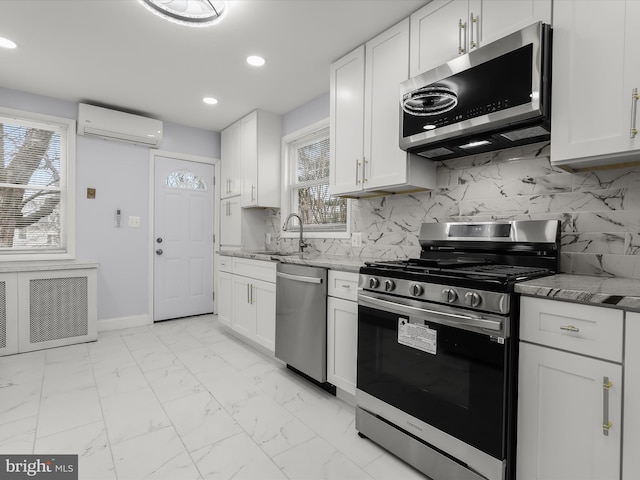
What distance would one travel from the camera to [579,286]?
1.29 m

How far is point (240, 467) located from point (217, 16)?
2460 mm

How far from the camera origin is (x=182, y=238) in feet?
14.8

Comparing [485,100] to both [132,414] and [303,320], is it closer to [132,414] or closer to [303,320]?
[303,320]

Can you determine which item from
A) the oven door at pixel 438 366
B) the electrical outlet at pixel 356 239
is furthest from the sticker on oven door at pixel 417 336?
the electrical outlet at pixel 356 239

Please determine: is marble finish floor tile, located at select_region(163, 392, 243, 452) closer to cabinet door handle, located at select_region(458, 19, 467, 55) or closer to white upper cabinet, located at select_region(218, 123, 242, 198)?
cabinet door handle, located at select_region(458, 19, 467, 55)

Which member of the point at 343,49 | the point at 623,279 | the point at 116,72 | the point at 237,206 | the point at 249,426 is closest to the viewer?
the point at 623,279

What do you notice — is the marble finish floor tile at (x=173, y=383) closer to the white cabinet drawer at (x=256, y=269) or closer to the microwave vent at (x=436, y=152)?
the white cabinet drawer at (x=256, y=269)

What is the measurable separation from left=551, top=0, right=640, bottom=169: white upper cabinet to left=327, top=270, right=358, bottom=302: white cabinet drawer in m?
1.22

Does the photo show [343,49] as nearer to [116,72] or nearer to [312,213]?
[312,213]

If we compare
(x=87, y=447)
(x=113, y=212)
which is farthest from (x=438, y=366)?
(x=113, y=212)

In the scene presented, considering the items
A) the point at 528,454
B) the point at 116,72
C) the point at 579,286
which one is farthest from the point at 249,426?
the point at 116,72

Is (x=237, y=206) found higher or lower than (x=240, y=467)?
higher

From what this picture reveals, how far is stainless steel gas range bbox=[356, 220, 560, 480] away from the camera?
1.34 meters

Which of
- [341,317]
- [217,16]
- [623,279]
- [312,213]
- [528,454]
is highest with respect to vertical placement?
[217,16]
